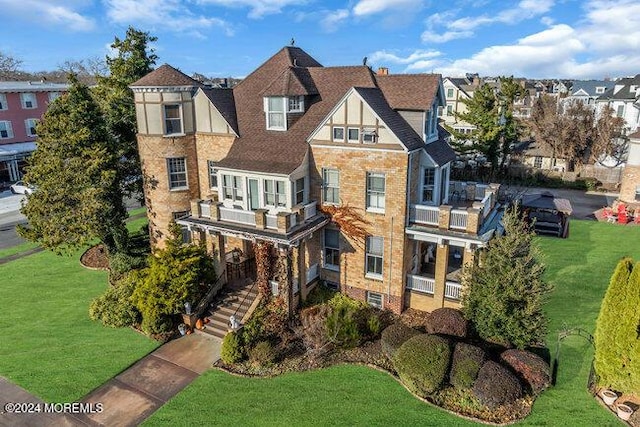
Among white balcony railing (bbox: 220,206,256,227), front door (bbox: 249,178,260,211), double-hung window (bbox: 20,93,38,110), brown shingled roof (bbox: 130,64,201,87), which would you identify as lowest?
white balcony railing (bbox: 220,206,256,227)

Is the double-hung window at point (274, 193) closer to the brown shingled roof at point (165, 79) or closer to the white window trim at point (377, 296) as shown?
the white window trim at point (377, 296)

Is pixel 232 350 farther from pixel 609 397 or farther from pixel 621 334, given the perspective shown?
pixel 621 334

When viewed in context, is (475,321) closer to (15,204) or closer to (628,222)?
(628,222)

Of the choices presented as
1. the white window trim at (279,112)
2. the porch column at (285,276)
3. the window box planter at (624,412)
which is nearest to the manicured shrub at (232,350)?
the porch column at (285,276)

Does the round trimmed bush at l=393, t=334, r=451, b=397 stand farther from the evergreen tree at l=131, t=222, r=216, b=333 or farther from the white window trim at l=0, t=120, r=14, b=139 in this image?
the white window trim at l=0, t=120, r=14, b=139

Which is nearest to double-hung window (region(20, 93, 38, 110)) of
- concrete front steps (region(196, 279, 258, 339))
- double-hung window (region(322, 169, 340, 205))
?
concrete front steps (region(196, 279, 258, 339))

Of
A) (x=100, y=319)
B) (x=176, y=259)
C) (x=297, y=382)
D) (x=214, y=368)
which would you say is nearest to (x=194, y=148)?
(x=176, y=259)

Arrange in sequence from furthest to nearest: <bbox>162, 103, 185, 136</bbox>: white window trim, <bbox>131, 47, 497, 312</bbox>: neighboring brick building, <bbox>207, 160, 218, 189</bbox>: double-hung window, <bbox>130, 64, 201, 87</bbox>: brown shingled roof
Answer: <bbox>207, 160, 218, 189</bbox>: double-hung window
<bbox>162, 103, 185, 136</bbox>: white window trim
<bbox>130, 64, 201, 87</bbox>: brown shingled roof
<bbox>131, 47, 497, 312</bbox>: neighboring brick building
